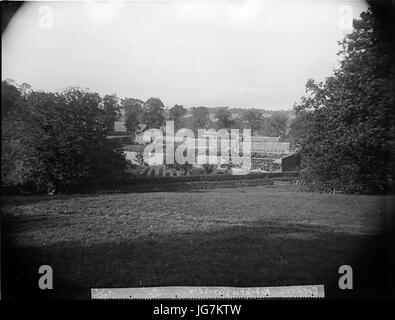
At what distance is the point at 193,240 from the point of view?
2.43 m

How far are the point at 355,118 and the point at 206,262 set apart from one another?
155 centimetres

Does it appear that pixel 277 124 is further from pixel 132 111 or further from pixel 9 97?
pixel 9 97

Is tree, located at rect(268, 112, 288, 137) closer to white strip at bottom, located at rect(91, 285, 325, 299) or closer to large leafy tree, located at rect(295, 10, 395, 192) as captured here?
large leafy tree, located at rect(295, 10, 395, 192)

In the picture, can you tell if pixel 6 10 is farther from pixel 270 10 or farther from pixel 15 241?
pixel 270 10

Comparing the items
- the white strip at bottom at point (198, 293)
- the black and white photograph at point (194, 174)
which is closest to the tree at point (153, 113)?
the black and white photograph at point (194, 174)

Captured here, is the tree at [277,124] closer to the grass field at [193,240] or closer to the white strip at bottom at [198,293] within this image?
the grass field at [193,240]

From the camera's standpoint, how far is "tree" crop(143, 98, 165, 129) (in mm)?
2516

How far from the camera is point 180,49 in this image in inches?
96.0

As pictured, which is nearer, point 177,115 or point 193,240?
point 193,240

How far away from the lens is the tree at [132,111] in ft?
8.14

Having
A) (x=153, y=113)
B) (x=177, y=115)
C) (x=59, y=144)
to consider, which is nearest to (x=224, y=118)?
(x=177, y=115)

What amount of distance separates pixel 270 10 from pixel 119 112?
1.33 metres
